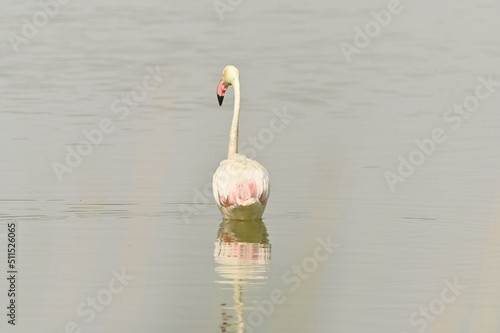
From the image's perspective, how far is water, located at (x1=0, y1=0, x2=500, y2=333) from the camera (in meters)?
8.87

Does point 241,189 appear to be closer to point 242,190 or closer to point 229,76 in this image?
point 242,190

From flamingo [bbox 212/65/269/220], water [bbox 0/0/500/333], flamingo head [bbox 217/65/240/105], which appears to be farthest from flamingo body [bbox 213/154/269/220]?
flamingo head [bbox 217/65/240/105]

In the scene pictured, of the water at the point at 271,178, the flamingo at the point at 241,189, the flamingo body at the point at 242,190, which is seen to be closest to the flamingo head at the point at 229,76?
the water at the point at 271,178

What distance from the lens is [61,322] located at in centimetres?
816

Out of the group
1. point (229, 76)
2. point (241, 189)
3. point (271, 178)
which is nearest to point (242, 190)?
point (241, 189)

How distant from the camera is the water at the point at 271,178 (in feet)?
29.1

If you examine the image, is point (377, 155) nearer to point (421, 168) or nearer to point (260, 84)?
point (421, 168)

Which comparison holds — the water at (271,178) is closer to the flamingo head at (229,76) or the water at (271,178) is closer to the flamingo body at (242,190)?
the flamingo body at (242,190)

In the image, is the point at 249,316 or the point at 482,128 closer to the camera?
the point at 249,316

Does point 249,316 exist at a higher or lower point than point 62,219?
lower

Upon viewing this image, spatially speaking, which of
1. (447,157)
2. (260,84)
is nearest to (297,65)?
(260,84)

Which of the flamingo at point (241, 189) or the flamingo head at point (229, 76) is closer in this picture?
the flamingo at point (241, 189)

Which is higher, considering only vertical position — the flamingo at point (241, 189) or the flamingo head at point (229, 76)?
the flamingo head at point (229, 76)

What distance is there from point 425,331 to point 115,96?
11006 millimetres
